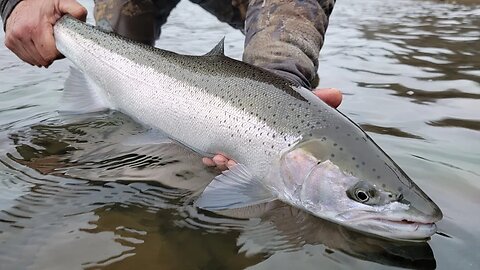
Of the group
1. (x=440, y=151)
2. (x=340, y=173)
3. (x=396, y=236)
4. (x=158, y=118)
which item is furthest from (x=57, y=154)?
(x=440, y=151)

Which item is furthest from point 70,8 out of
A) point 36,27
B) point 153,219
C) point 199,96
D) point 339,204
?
point 339,204

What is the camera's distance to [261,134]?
2236 mm

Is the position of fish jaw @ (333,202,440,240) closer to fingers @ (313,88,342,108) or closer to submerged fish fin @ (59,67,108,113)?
fingers @ (313,88,342,108)

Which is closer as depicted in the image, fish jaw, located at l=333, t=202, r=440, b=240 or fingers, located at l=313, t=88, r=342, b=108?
fish jaw, located at l=333, t=202, r=440, b=240

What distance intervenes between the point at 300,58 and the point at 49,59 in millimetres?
1472

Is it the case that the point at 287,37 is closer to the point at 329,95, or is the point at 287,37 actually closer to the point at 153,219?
the point at 329,95

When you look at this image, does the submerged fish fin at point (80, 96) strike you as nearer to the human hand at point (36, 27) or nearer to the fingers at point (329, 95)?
the human hand at point (36, 27)

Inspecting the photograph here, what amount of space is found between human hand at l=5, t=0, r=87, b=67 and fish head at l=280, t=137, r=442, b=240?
175cm

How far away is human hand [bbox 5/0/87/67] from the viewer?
309 cm

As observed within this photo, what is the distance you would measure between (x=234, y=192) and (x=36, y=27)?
171 centimetres

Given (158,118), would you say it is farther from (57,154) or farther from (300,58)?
(300,58)

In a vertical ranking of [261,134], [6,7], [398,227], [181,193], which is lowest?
[181,193]

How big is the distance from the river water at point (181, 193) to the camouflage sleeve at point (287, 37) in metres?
0.55

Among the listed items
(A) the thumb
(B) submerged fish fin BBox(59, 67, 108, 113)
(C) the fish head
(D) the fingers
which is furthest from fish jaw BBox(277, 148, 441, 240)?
(A) the thumb
